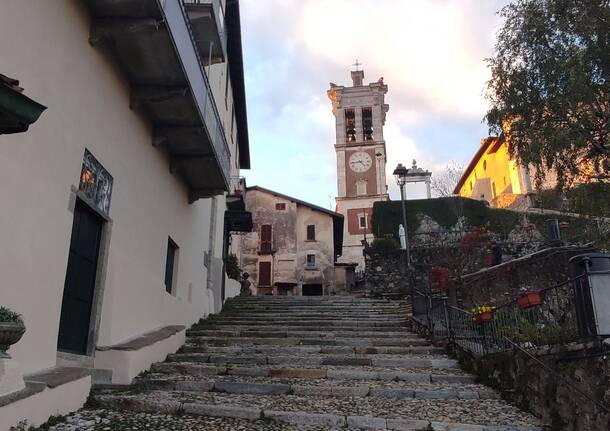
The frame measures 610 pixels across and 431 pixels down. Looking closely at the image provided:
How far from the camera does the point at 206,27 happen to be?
1042cm

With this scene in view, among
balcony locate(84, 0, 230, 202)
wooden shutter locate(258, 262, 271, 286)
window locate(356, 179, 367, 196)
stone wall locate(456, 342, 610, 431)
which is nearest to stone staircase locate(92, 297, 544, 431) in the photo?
stone wall locate(456, 342, 610, 431)

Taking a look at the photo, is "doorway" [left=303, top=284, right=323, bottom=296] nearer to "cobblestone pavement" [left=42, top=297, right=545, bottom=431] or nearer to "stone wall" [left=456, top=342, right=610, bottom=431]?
"cobblestone pavement" [left=42, top=297, right=545, bottom=431]

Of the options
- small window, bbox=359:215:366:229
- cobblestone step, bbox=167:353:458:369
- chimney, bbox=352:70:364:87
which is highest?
chimney, bbox=352:70:364:87

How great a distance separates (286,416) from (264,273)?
87.7ft

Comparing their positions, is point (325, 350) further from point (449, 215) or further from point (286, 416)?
point (449, 215)

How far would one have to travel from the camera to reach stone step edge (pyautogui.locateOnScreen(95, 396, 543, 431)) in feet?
16.2

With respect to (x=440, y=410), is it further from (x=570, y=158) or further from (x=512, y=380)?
(x=570, y=158)

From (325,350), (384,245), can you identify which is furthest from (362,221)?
(325,350)

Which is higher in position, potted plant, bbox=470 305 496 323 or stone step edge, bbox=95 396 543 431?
potted plant, bbox=470 305 496 323

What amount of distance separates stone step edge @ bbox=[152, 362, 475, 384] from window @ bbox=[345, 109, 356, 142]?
37486mm

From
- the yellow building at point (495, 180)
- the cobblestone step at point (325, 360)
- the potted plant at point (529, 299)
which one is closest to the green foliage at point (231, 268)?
the cobblestone step at point (325, 360)

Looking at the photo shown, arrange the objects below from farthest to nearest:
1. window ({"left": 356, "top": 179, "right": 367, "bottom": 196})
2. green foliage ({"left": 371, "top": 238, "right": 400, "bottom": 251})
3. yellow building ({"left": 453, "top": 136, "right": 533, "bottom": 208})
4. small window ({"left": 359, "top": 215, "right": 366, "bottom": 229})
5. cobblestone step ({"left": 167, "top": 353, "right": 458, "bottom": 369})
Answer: window ({"left": 356, "top": 179, "right": 367, "bottom": 196}), small window ({"left": 359, "top": 215, "right": 366, "bottom": 229}), yellow building ({"left": 453, "top": 136, "right": 533, "bottom": 208}), green foliage ({"left": 371, "top": 238, "right": 400, "bottom": 251}), cobblestone step ({"left": 167, "top": 353, "right": 458, "bottom": 369})

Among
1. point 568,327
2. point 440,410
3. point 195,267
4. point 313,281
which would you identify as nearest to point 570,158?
point 568,327

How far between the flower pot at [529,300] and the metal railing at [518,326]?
0.11 m
